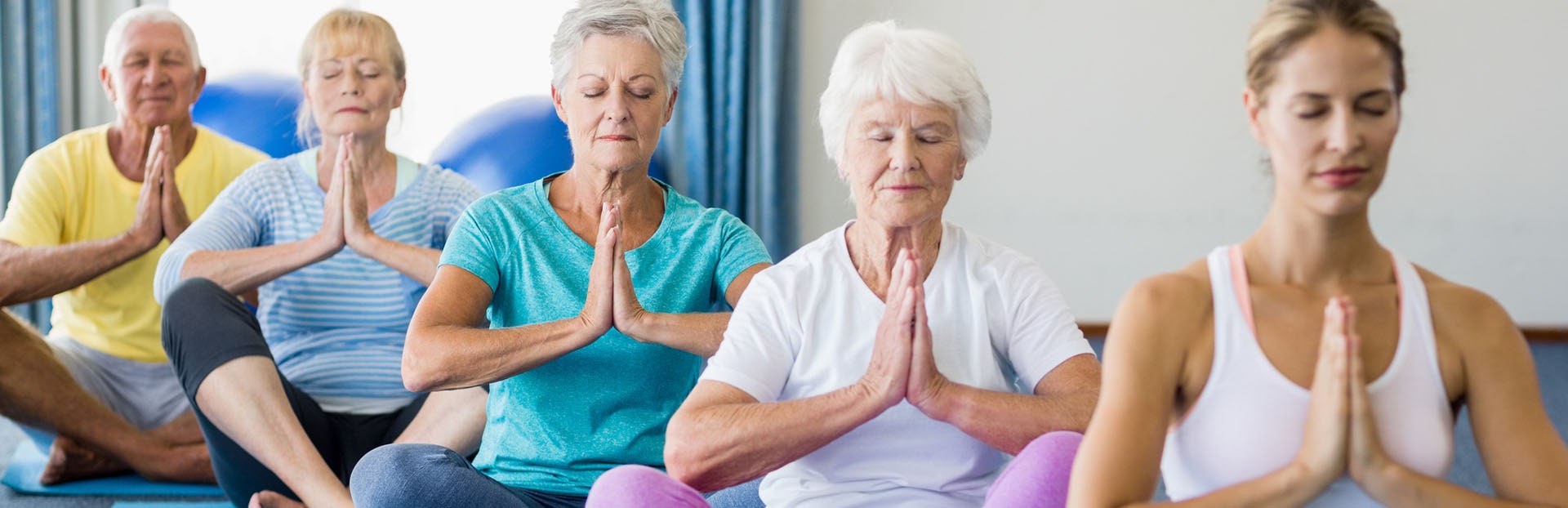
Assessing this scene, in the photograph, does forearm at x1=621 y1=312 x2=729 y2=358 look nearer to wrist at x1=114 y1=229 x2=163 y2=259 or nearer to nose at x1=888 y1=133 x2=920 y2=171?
nose at x1=888 y1=133 x2=920 y2=171

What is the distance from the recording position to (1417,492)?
1.26 metres

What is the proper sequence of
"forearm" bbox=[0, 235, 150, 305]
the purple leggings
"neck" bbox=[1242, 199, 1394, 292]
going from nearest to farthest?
1. "neck" bbox=[1242, 199, 1394, 292]
2. the purple leggings
3. "forearm" bbox=[0, 235, 150, 305]

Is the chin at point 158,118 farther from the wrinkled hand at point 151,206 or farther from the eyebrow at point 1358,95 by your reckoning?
the eyebrow at point 1358,95

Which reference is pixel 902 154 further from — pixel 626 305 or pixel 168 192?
pixel 168 192

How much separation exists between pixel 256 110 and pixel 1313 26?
10.1 ft

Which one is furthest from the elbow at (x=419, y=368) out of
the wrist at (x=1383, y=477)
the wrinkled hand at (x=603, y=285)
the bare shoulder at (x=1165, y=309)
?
the wrist at (x=1383, y=477)

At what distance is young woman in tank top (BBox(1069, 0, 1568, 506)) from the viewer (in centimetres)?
127

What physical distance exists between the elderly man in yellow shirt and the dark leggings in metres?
0.50

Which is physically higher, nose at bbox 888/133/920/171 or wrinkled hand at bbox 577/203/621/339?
nose at bbox 888/133/920/171

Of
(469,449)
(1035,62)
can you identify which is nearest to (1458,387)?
(469,449)

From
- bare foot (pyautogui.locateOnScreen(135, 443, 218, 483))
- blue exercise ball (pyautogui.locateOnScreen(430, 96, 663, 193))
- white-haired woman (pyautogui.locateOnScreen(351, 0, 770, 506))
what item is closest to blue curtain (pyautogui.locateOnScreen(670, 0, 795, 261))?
blue exercise ball (pyautogui.locateOnScreen(430, 96, 663, 193))

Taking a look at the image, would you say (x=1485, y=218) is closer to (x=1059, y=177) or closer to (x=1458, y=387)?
(x=1059, y=177)

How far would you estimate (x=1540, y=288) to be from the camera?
5082mm

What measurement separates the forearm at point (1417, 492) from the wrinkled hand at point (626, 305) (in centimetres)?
94
